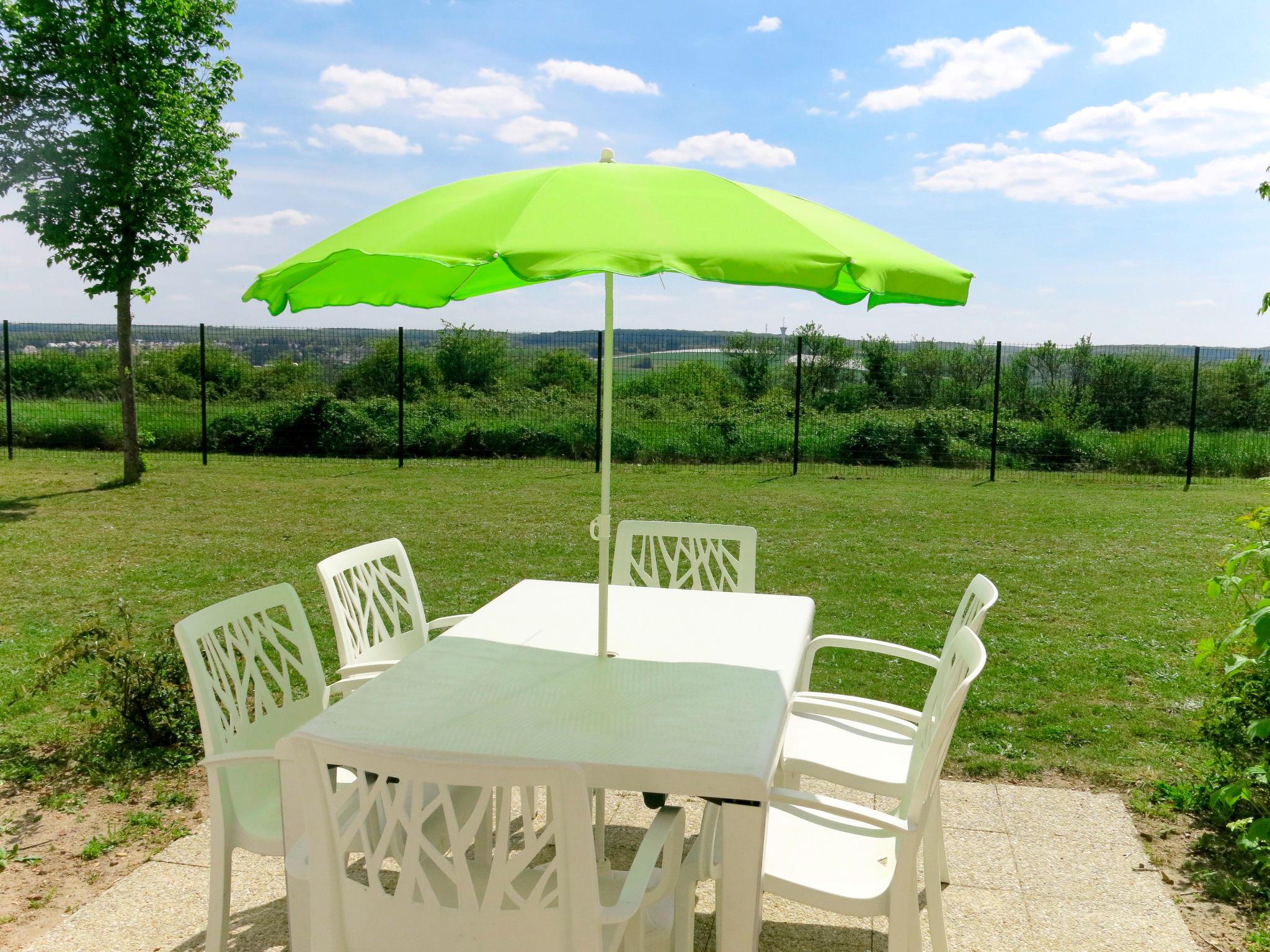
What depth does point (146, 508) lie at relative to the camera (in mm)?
9633

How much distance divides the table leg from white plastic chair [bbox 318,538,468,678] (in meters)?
1.29

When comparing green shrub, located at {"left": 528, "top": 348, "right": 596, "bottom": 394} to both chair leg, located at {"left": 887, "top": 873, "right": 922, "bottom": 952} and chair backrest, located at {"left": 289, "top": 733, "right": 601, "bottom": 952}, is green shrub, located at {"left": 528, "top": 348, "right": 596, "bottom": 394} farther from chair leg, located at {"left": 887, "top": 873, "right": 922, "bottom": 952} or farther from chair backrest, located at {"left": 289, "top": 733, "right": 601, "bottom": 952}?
chair backrest, located at {"left": 289, "top": 733, "right": 601, "bottom": 952}

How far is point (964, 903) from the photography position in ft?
9.34

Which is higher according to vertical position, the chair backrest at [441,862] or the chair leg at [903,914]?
the chair backrest at [441,862]

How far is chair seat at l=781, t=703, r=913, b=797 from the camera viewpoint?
8.66 feet

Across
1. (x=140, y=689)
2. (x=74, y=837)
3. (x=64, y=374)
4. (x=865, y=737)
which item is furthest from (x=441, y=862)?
(x=64, y=374)

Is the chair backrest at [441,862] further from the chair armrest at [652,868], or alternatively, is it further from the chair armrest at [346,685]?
the chair armrest at [346,685]

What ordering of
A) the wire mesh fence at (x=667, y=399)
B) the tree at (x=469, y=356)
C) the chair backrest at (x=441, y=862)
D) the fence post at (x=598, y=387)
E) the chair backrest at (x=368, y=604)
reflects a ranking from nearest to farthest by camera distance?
1. the chair backrest at (x=441, y=862)
2. the chair backrest at (x=368, y=604)
3. the fence post at (x=598, y=387)
4. the wire mesh fence at (x=667, y=399)
5. the tree at (x=469, y=356)

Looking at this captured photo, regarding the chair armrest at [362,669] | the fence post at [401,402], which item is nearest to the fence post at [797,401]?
the fence post at [401,402]

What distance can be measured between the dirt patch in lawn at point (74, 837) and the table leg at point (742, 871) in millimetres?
2005

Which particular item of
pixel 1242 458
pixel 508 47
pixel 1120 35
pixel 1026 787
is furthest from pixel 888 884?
pixel 1242 458

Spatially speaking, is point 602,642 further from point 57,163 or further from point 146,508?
point 57,163

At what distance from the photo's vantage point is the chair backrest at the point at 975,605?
2.62 meters

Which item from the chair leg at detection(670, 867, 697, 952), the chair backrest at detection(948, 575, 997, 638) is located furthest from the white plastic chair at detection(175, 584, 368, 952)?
the chair backrest at detection(948, 575, 997, 638)
